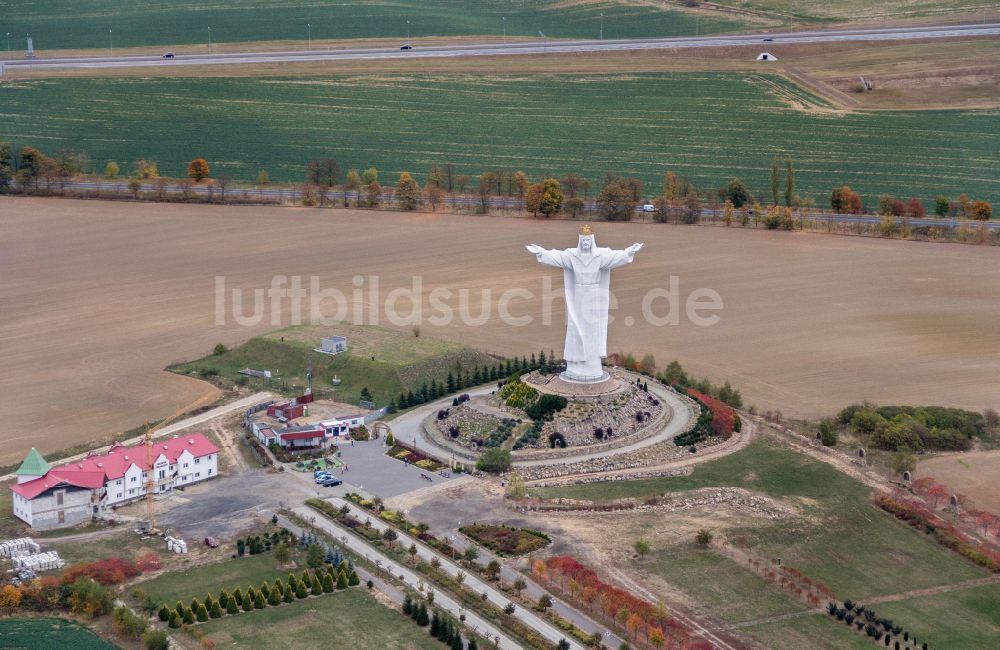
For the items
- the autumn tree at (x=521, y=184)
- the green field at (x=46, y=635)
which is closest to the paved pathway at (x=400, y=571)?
the green field at (x=46, y=635)

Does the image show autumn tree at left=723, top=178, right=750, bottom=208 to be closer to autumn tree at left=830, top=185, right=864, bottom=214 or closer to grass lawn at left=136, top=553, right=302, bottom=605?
autumn tree at left=830, top=185, right=864, bottom=214

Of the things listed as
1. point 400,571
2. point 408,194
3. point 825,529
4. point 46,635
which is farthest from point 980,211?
point 46,635

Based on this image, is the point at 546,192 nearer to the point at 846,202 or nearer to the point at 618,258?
the point at 846,202

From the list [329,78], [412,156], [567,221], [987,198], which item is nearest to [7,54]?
[329,78]

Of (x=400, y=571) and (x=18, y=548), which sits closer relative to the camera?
(x=400, y=571)

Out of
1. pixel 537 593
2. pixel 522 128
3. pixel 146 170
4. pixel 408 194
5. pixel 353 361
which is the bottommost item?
pixel 537 593

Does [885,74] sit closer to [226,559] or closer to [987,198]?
[987,198]

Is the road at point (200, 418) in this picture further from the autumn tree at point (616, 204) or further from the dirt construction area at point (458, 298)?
the autumn tree at point (616, 204)
